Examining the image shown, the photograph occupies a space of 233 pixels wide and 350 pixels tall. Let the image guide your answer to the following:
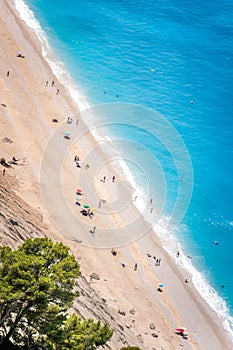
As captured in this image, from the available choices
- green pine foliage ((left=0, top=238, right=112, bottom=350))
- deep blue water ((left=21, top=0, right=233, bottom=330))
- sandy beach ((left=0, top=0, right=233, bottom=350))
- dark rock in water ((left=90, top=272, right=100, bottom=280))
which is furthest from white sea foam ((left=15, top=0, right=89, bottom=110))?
green pine foliage ((left=0, top=238, right=112, bottom=350))

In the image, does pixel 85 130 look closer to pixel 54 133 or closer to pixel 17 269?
pixel 54 133

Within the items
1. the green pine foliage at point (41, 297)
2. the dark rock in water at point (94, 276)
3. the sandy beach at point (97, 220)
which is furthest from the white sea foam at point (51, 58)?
the green pine foliage at point (41, 297)

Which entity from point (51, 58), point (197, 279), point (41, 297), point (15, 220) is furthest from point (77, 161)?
point (41, 297)

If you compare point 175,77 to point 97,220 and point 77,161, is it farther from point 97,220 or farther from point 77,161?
point 97,220

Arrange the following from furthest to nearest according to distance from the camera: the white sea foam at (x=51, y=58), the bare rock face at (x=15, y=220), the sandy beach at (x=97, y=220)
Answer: the white sea foam at (x=51, y=58) → the sandy beach at (x=97, y=220) → the bare rock face at (x=15, y=220)

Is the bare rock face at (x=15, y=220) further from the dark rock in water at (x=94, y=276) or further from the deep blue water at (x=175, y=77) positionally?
the deep blue water at (x=175, y=77)

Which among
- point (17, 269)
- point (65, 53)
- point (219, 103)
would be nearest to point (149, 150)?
point (219, 103)

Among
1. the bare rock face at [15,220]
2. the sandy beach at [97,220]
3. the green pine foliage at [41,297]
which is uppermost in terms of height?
the sandy beach at [97,220]
